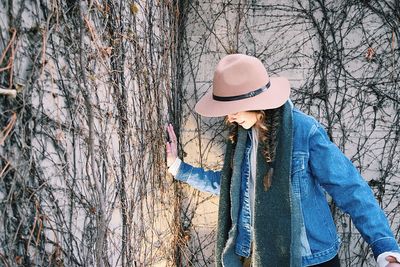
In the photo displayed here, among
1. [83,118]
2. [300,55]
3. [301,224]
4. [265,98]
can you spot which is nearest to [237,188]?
[301,224]

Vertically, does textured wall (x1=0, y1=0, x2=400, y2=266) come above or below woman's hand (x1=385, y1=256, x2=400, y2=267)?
above

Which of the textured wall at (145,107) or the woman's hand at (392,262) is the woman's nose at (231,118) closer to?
the textured wall at (145,107)

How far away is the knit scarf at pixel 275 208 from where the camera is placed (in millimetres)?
1862

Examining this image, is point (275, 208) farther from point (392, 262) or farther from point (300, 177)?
point (392, 262)

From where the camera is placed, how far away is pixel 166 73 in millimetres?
2688

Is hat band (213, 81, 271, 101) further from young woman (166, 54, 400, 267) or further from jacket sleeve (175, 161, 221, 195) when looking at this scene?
jacket sleeve (175, 161, 221, 195)

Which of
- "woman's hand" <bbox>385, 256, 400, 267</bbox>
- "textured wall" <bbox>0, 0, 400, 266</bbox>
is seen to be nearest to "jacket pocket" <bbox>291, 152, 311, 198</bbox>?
"woman's hand" <bbox>385, 256, 400, 267</bbox>

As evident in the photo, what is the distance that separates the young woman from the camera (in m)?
1.76

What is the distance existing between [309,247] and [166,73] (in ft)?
4.57

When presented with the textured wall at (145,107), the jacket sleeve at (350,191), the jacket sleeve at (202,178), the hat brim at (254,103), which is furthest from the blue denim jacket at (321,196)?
the textured wall at (145,107)

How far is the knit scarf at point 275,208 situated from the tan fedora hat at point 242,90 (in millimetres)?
125

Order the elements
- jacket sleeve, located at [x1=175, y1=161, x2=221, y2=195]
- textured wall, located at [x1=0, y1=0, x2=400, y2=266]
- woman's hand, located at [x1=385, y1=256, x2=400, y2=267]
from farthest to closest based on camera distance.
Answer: jacket sleeve, located at [x1=175, y1=161, x2=221, y2=195] < woman's hand, located at [x1=385, y1=256, x2=400, y2=267] < textured wall, located at [x1=0, y1=0, x2=400, y2=266]

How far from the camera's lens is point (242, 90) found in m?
1.80

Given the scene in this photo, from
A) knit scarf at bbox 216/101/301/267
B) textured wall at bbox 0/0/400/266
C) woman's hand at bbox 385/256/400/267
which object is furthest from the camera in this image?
knit scarf at bbox 216/101/301/267
